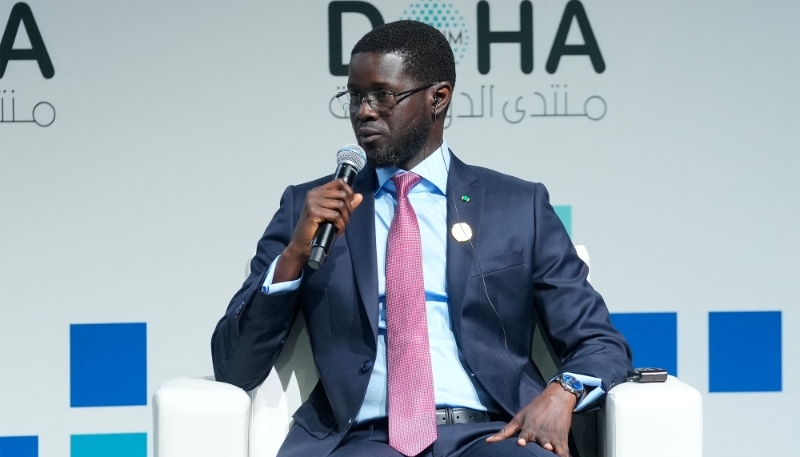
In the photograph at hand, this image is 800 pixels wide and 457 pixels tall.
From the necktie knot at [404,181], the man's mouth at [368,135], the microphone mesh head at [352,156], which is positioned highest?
the man's mouth at [368,135]

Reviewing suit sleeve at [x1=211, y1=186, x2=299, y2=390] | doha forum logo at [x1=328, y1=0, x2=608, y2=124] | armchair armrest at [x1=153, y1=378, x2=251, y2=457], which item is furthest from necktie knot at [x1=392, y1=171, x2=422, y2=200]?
doha forum logo at [x1=328, y1=0, x2=608, y2=124]

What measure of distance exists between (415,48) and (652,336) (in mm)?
1469

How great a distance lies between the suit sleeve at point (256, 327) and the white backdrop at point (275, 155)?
91 cm

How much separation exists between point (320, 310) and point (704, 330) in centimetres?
158

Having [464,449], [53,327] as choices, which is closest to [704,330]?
[464,449]

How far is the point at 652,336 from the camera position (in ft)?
11.0

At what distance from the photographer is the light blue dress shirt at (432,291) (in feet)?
7.29

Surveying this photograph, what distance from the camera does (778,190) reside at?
337 cm

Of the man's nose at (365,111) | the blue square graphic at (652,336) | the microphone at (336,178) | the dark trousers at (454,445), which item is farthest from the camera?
the blue square graphic at (652,336)

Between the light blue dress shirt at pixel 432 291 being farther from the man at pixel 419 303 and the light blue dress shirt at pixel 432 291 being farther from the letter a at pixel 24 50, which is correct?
the letter a at pixel 24 50

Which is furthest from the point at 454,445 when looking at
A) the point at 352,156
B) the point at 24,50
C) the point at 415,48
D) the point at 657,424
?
the point at 24,50

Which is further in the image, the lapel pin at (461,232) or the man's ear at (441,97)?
the man's ear at (441,97)

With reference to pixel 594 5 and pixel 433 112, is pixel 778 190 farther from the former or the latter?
pixel 433 112

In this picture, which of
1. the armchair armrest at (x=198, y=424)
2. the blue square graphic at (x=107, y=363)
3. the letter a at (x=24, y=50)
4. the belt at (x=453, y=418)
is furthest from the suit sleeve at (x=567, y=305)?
the letter a at (x=24, y=50)
